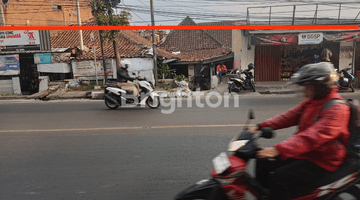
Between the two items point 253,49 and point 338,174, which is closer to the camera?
point 338,174

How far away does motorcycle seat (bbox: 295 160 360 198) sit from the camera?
2.13 meters

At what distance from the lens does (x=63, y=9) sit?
2538 cm

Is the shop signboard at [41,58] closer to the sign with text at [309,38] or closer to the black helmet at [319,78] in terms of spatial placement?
the sign with text at [309,38]

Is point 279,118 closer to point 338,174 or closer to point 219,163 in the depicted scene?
point 338,174

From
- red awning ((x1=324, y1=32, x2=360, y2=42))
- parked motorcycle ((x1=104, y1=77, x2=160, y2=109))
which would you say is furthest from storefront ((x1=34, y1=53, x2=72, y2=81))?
red awning ((x1=324, y1=32, x2=360, y2=42))

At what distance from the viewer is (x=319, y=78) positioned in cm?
210

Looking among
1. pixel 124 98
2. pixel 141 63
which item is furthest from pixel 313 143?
pixel 141 63

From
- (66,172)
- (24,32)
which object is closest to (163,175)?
(66,172)

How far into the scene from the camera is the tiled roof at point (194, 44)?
23533 mm

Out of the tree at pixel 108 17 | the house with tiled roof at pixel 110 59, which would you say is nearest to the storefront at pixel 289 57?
the house with tiled roof at pixel 110 59

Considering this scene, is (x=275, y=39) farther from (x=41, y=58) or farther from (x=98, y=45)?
(x=41, y=58)

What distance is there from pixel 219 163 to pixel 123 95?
6.90 m

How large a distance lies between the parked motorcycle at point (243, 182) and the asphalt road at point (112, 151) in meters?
0.73

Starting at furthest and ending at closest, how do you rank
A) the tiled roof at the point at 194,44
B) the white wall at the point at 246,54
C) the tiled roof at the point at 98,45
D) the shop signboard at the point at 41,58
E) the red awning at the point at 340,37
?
the tiled roof at the point at 194,44 < the tiled roof at the point at 98,45 < the shop signboard at the point at 41,58 < the white wall at the point at 246,54 < the red awning at the point at 340,37
